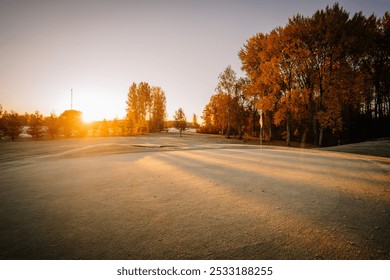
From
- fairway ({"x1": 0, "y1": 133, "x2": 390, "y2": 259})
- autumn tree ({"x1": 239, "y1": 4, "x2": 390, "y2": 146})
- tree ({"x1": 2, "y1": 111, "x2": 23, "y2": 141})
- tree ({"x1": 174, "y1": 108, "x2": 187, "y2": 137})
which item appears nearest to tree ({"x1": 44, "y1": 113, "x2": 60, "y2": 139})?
tree ({"x1": 2, "y1": 111, "x2": 23, "y2": 141})

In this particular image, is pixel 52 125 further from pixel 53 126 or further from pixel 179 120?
pixel 179 120

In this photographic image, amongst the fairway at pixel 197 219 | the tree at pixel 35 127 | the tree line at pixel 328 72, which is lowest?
the fairway at pixel 197 219

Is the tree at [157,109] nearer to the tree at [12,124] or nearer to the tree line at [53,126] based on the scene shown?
the tree line at [53,126]

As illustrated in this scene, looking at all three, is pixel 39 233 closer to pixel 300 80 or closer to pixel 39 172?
pixel 39 172

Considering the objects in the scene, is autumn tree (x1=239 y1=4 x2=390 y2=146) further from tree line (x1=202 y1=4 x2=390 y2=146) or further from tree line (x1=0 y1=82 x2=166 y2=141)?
tree line (x1=0 y1=82 x2=166 y2=141)

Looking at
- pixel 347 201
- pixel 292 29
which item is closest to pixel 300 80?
pixel 292 29

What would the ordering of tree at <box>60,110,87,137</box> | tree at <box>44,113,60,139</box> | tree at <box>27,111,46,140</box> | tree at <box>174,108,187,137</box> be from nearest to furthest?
tree at <box>27,111,46,140</box> → tree at <box>44,113,60,139</box> → tree at <box>60,110,87,137</box> → tree at <box>174,108,187,137</box>

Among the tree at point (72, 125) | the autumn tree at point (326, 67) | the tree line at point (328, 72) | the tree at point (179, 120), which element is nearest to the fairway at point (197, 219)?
the tree line at point (328, 72)

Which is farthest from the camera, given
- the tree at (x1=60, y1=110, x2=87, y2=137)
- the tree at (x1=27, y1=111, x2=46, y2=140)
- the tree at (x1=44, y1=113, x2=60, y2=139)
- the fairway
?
the tree at (x1=60, y1=110, x2=87, y2=137)

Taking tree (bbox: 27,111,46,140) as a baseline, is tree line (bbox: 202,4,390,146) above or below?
above

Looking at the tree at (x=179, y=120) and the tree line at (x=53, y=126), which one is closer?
the tree line at (x=53, y=126)

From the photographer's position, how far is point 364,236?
8.20 ft

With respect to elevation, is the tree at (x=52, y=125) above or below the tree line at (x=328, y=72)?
below
